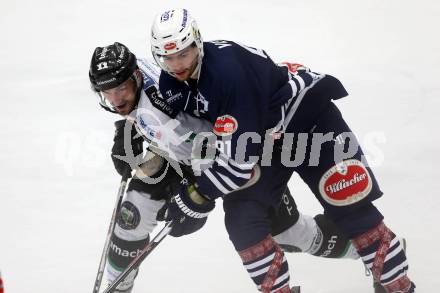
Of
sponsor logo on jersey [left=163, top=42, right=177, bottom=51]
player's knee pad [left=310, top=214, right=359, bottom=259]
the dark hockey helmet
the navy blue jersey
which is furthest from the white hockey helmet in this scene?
player's knee pad [left=310, top=214, right=359, bottom=259]

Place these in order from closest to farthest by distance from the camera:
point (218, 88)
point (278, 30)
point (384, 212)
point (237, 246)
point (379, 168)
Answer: point (218, 88) → point (237, 246) → point (384, 212) → point (379, 168) → point (278, 30)

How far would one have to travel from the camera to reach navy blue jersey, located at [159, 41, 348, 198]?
11.8 feet

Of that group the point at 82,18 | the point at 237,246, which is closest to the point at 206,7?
the point at 82,18

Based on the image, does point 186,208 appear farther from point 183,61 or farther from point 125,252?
point 183,61

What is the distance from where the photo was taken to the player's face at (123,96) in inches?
155

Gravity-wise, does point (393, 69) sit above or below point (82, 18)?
above

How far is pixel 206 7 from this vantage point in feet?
27.0

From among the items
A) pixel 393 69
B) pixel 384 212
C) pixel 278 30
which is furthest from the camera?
pixel 278 30

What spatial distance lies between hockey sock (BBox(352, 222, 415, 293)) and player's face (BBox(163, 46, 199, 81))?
1212 millimetres

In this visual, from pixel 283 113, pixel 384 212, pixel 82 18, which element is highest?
pixel 283 113

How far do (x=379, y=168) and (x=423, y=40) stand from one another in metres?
2.01

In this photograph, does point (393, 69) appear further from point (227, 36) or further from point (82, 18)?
point (82, 18)

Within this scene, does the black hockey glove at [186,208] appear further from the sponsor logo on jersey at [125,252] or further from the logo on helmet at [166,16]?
the logo on helmet at [166,16]

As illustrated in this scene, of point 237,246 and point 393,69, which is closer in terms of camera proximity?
point 237,246
